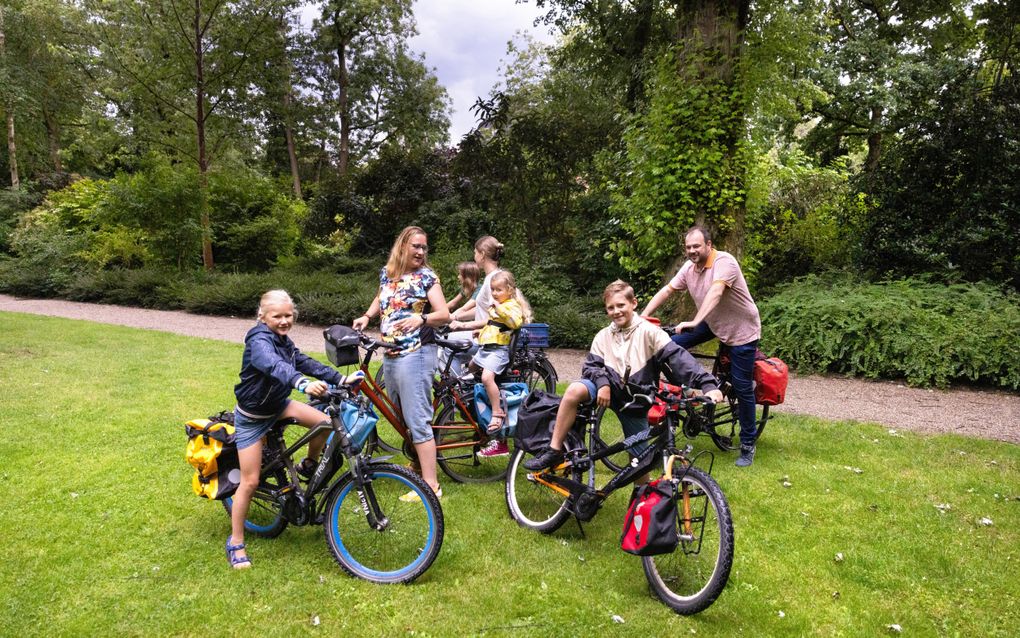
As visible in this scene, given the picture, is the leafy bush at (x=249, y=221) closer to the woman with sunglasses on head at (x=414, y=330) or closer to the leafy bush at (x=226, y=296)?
the leafy bush at (x=226, y=296)

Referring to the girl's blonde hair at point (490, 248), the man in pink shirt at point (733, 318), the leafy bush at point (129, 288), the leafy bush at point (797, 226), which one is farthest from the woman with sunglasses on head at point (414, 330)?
the leafy bush at point (129, 288)

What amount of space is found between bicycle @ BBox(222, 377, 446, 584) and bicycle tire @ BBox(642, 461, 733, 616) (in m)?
1.14

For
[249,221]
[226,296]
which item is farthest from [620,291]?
[249,221]

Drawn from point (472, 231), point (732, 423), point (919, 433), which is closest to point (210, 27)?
point (472, 231)

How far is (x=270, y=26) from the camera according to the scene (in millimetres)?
16906

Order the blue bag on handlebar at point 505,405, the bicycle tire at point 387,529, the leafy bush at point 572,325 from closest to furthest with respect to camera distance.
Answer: the bicycle tire at point 387,529, the blue bag on handlebar at point 505,405, the leafy bush at point 572,325

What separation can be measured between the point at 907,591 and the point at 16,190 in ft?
102

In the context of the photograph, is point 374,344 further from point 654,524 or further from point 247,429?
point 654,524

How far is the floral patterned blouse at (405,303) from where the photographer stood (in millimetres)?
3912

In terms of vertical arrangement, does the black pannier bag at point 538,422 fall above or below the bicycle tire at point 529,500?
above

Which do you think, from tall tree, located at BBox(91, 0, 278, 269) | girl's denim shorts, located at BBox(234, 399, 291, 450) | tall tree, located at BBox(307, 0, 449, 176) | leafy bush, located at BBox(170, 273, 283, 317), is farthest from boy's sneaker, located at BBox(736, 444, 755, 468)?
tall tree, located at BBox(307, 0, 449, 176)

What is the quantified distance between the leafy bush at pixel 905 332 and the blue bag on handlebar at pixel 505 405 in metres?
5.16

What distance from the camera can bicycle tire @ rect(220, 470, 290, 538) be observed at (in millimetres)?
3469

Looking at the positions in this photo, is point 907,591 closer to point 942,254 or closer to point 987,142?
point 942,254
